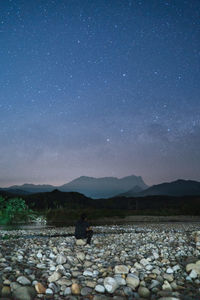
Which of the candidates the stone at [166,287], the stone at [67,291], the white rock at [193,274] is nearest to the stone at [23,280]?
the stone at [67,291]

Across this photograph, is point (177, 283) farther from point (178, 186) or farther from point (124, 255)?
point (178, 186)

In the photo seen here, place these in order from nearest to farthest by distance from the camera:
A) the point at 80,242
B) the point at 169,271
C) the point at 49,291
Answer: the point at 49,291 → the point at 169,271 → the point at 80,242

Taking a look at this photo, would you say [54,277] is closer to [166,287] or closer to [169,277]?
[166,287]

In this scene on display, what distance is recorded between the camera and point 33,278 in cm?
645

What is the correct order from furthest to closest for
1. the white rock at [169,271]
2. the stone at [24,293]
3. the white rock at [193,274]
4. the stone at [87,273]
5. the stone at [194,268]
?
1. the white rock at [169,271]
2. the stone at [194,268]
3. the stone at [87,273]
4. the white rock at [193,274]
5. the stone at [24,293]

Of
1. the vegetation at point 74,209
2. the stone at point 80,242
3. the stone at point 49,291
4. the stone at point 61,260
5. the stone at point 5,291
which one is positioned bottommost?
the vegetation at point 74,209

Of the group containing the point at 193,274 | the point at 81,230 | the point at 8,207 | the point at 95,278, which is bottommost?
the point at 95,278

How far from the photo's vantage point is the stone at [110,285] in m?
5.90

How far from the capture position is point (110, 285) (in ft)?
19.6

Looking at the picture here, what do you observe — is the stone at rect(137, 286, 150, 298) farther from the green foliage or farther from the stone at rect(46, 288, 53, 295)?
the green foliage

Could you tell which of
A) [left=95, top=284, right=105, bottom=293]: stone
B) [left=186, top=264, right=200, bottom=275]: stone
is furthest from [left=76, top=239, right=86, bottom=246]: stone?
[left=95, top=284, right=105, bottom=293]: stone

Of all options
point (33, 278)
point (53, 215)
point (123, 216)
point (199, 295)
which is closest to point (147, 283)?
point (199, 295)

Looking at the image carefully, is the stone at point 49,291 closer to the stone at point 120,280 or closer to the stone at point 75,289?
the stone at point 75,289

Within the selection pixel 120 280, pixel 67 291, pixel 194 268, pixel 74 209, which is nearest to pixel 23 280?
pixel 67 291
